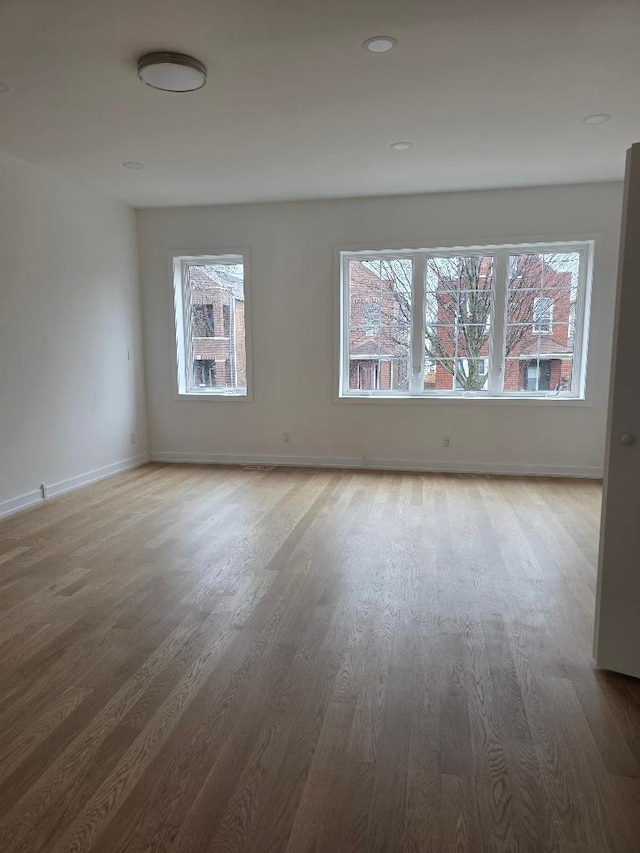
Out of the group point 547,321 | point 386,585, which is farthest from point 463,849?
point 547,321

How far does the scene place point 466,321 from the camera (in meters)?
5.52

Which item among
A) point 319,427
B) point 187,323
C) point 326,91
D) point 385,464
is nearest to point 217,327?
point 187,323

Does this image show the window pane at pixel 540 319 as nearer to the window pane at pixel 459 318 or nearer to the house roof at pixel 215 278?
the window pane at pixel 459 318

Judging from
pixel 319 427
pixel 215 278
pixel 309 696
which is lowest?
pixel 309 696

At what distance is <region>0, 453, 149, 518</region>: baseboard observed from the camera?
429cm

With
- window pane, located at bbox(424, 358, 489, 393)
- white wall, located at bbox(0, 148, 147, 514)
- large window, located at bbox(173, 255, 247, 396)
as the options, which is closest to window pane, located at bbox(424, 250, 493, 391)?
window pane, located at bbox(424, 358, 489, 393)

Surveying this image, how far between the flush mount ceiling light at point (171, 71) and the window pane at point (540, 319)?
361 cm

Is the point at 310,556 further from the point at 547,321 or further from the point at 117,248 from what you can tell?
the point at 117,248

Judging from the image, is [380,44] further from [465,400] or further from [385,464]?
[385,464]

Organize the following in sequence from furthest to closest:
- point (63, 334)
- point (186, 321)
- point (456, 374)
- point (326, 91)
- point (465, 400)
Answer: point (186, 321) → point (456, 374) → point (465, 400) → point (63, 334) → point (326, 91)

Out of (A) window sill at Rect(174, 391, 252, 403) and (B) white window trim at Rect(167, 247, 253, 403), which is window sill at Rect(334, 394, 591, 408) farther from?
(B) white window trim at Rect(167, 247, 253, 403)

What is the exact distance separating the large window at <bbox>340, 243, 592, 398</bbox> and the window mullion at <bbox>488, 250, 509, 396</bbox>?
10 mm

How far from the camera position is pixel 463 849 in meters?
1.35

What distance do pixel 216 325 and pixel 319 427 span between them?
66.1 inches
